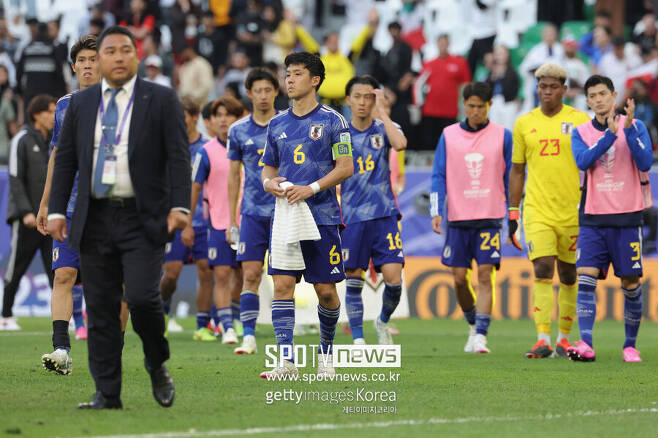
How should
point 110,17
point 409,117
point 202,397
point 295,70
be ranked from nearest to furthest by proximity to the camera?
point 202,397 → point 295,70 → point 409,117 → point 110,17

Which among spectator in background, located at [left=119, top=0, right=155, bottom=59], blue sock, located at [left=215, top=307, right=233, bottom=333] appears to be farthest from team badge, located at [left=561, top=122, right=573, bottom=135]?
spectator in background, located at [left=119, top=0, right=155, bottom=59]

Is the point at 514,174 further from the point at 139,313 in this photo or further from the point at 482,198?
the point at 139,313

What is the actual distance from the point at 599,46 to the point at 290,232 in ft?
48.1

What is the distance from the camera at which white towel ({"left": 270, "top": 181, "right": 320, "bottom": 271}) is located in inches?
339

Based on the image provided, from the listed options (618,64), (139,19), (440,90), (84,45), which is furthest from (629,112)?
(139,19)

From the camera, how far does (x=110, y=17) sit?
24.3 meters

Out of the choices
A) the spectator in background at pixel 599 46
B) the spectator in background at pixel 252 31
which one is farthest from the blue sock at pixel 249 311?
the spectator in background at pixel 599 46

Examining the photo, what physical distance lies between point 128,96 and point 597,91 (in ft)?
17.8

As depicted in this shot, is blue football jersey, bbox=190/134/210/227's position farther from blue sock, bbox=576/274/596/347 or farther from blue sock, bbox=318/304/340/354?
blue sock, bbox=318/304/340/354

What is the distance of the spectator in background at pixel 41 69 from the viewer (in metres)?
20.8

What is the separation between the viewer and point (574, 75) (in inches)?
817

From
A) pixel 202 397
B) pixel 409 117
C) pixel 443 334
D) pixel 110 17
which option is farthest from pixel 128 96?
pixel 110 17

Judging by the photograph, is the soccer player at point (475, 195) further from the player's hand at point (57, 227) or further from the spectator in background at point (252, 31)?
the spectator in background at point (252, 31)

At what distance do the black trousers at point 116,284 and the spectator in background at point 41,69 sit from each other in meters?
14.2
